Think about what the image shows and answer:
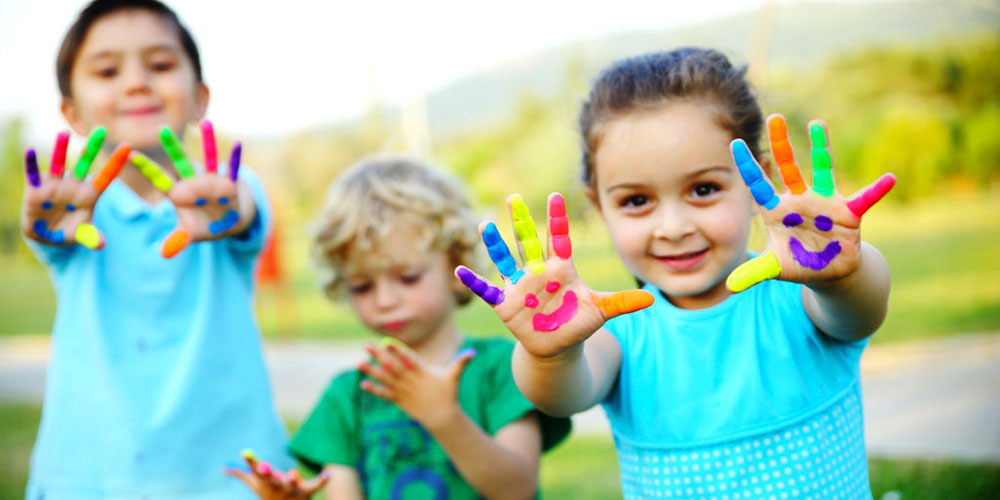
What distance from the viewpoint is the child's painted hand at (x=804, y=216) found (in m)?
1.43

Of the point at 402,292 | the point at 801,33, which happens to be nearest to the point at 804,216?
the point at 402,292

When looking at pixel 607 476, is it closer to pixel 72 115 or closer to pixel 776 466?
pixel 776 466

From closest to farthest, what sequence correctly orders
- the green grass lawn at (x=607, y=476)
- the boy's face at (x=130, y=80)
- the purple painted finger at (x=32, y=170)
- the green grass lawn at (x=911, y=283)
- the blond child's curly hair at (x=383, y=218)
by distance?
the purple painted finger at (x=32, y=170) → the boy's face at (x=130, y=80) → the blond child's curly hair at (x=383, y=218) → the green grass lawn at (x=607, y=476) → the green grass lawn at (x=911, y=283)

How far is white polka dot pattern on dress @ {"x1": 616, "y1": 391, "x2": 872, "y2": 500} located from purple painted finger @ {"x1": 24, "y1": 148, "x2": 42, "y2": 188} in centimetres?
157

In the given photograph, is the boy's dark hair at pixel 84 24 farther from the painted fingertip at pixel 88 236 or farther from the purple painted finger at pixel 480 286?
the purple painted finger at pixel 480 286

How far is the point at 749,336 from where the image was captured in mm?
1763

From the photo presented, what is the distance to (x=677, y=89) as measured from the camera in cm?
181

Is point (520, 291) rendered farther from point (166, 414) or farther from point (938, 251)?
point (938, 251)

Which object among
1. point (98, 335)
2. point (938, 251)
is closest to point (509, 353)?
point (98, 335)

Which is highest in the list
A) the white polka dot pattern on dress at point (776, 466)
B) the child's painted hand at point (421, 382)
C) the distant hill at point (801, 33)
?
the distant hill at point (801, 33)

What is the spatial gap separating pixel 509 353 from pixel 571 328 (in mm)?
919

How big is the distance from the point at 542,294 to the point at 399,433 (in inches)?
37.3

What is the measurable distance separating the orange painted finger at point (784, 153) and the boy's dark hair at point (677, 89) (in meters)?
0.37

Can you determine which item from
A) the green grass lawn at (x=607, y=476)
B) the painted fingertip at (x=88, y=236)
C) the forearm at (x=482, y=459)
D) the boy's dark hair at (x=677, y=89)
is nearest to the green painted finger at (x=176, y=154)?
the painted fingertip at (x=88, y=236)
